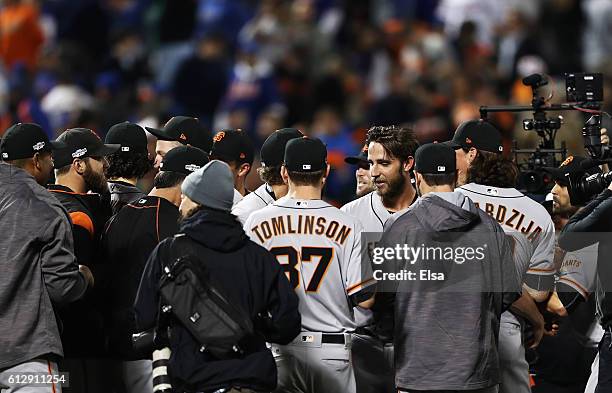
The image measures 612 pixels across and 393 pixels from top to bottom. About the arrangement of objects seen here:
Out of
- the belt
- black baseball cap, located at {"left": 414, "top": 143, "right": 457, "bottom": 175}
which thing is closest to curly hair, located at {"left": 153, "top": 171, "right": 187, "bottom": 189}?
the belt

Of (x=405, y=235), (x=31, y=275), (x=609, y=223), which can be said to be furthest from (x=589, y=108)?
(x=31, y=275)

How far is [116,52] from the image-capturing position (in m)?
14.8

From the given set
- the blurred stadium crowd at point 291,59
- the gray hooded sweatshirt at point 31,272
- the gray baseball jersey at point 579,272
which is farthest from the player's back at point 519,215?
the blurred stadium crowd at point 291,59

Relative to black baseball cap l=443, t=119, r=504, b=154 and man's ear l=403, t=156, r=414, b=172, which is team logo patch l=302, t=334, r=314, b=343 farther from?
black baseball cap l=443, t=119, r=504, b=154

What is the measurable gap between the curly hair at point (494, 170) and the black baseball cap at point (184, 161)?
1.62 metres

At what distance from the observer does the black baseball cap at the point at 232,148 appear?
7211 mm

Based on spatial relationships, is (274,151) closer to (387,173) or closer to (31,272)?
(387,173)

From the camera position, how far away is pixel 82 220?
628 centimetres

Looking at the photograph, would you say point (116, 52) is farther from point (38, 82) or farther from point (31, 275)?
point (31, 275)

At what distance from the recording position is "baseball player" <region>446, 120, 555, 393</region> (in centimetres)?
673

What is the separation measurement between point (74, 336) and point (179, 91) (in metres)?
7.84

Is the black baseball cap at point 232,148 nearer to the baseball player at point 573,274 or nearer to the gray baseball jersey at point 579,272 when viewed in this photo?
the baseball player at point 573,274

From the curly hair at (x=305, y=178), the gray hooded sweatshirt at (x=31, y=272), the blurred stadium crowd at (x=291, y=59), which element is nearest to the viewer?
the gray hooded sweatshirt at (x=31, y=272)

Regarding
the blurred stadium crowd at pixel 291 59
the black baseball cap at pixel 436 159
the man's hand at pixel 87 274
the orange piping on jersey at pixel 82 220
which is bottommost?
the man's hand at pixel 87 274
